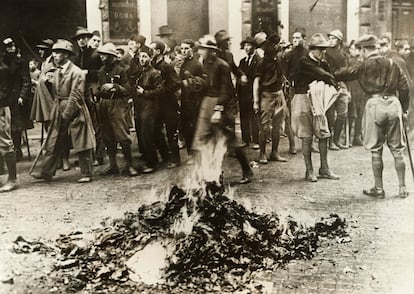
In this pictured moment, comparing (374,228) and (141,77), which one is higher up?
(141,77)

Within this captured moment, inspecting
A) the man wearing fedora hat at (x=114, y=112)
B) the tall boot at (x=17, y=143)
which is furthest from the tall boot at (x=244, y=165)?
the tall boot at (x=17, y=143)

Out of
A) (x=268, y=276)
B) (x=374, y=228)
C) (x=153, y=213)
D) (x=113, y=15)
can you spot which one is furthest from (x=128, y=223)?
(x=374, y=228)

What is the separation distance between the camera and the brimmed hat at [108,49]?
3.10 m

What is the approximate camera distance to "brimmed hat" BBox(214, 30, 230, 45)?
294 cm

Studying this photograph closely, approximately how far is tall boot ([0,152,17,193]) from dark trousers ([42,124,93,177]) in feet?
0.56

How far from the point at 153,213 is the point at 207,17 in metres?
1.14

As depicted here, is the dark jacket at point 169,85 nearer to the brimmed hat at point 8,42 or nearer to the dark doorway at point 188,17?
the dark doorway at point 188,17

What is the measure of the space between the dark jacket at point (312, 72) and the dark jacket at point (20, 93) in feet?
5.27

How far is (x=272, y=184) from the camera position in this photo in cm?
304

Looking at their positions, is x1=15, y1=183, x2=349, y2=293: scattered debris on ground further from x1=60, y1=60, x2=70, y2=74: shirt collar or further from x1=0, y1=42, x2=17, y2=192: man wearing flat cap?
x1=60, y1=60, x2=70, y2=74: shirt collar

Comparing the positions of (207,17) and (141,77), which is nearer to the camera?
(207,17)

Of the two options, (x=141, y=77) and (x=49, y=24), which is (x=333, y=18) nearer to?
(x=141, y=77)

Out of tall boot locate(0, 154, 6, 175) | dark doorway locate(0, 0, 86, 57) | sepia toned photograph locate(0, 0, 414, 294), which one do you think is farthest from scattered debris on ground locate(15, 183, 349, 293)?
dark doorway locate(0, 0, 86, 57)

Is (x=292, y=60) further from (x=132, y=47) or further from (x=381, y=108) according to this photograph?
(x=132, y=47)
